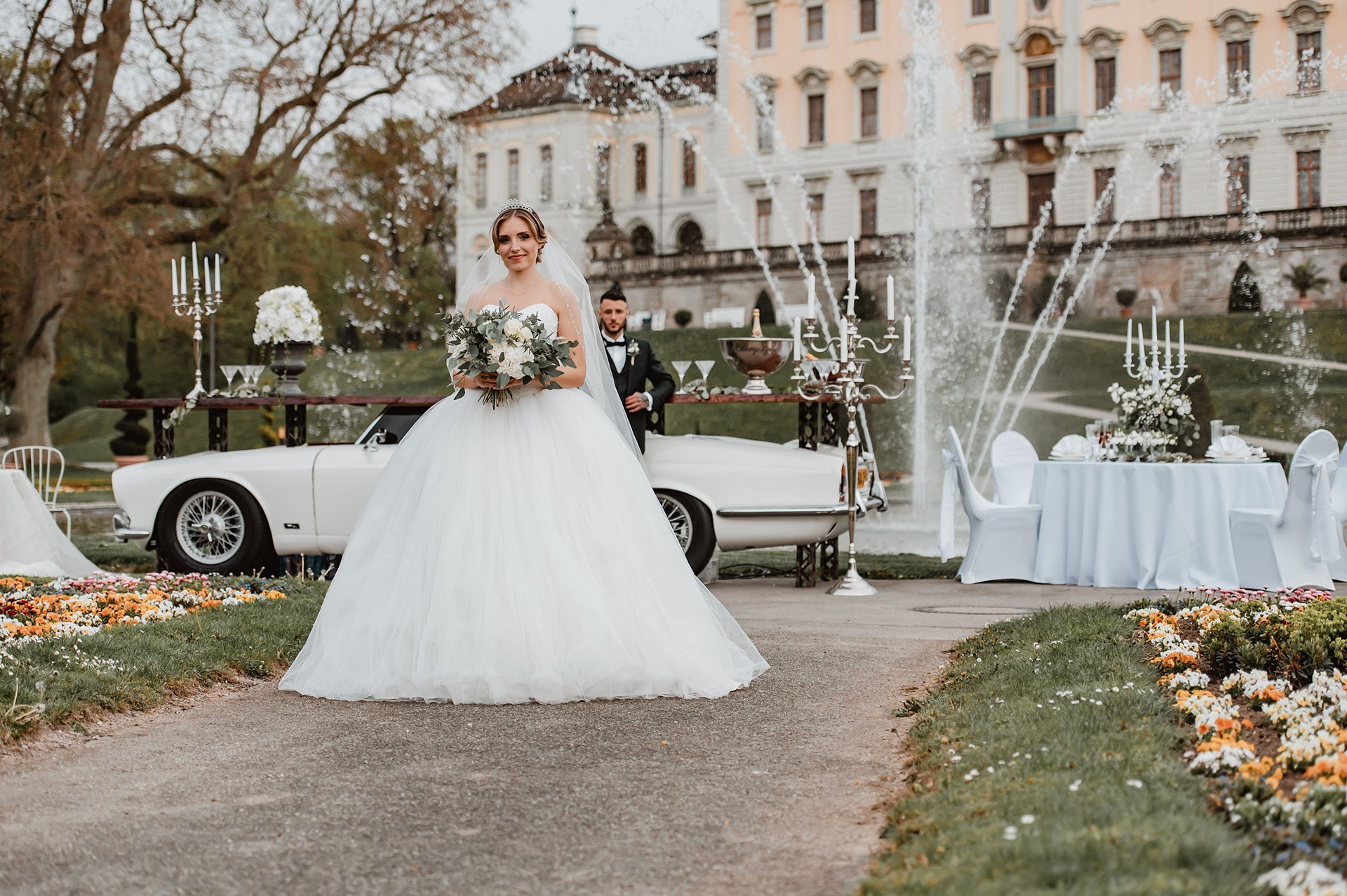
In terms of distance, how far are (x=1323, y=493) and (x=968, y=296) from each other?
135 feet

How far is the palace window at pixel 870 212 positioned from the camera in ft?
190

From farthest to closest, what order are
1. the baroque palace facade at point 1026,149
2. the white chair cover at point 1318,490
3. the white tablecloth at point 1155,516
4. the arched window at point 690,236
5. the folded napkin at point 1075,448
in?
the arched window at point 690,236 < the baroque palace facade at point 1026,149 < the folded napkin at point 1075,448 < the white tablecloth at point 1155,516 < the white chair cover at point 1318,490

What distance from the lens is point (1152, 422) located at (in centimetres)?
1164

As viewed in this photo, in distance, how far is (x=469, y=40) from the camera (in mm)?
26266

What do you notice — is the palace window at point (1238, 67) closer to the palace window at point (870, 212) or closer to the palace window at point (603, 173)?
the palace window at point (870, 212)

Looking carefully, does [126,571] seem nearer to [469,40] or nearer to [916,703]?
[916,703]

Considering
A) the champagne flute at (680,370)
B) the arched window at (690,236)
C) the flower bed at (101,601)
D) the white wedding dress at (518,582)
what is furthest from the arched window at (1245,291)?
the white wedding dress at (518,582)

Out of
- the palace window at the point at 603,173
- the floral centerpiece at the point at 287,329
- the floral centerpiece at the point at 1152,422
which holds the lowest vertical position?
the floral centerpiece at the point at 1152,422

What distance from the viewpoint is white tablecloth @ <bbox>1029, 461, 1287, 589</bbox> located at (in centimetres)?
1086

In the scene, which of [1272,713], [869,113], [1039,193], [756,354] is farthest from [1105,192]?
[1272,713]

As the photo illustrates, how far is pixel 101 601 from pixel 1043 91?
49.9 metres

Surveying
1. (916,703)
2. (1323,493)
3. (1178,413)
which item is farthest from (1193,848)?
(1178,413)

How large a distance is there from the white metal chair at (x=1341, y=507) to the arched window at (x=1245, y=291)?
121 feet

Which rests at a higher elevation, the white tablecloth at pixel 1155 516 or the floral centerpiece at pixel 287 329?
the floral centerpiece at pixel 287 329
